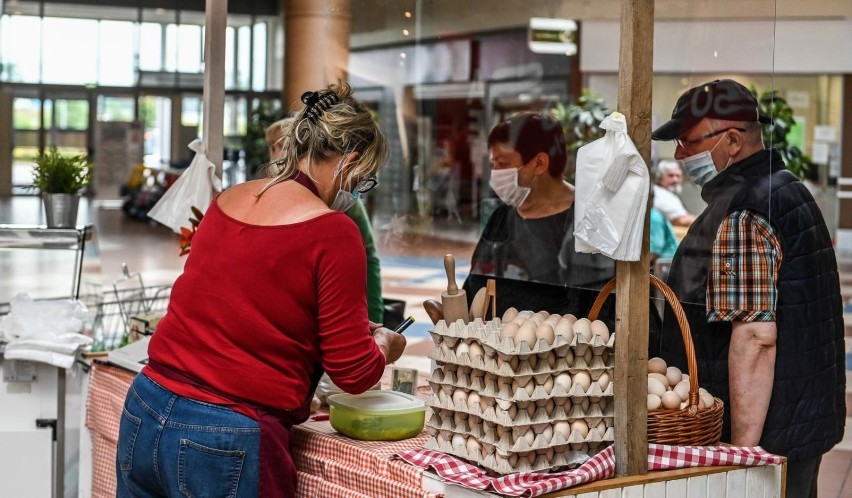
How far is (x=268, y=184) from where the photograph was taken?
2.40 m

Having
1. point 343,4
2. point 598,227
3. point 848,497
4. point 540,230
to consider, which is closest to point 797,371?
point 598,227

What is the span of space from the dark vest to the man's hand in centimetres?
3

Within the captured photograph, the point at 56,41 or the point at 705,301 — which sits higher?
the point at 56,41

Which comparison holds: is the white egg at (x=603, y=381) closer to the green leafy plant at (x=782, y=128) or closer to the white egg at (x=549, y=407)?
the white egg at (x=549, y=407)

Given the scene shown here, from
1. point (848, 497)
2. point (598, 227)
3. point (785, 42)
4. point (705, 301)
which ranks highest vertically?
point (785, 42)

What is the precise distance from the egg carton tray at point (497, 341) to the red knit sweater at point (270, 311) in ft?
0.56

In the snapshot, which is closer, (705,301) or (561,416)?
(561,416)

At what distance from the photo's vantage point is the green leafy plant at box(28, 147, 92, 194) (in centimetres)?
457

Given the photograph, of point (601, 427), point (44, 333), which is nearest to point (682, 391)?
point (601, 427)

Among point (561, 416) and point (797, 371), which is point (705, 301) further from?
point (561, 416)

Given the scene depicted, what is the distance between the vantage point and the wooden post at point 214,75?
12.9 ft

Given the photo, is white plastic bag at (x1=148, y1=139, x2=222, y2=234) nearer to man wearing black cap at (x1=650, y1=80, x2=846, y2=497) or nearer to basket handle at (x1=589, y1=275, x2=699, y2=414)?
man wearing black cap at (x1=650, y1=80, x2=846, y2=497)

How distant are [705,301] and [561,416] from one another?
78 centimetres

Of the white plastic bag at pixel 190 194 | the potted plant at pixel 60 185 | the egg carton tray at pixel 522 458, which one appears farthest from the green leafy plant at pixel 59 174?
the egg carton tray at pixel 522 458
